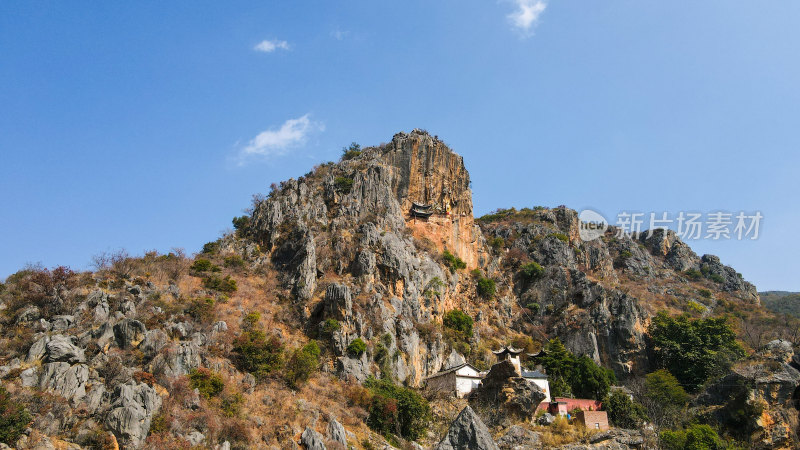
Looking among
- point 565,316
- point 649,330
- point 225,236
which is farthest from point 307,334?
point 649,330

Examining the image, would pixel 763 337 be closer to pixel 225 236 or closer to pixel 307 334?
pixel 307 334

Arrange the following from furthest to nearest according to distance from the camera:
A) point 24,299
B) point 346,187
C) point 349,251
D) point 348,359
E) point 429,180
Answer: point 429,180
point 346,187
point 349,251
point 348,359
point 24,299

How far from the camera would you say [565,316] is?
6481cm

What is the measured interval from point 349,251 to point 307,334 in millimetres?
10657

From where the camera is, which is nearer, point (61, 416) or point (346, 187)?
point (61, 416)

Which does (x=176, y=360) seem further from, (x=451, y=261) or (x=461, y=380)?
(x=451, y=261)

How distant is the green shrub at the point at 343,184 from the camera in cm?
6116

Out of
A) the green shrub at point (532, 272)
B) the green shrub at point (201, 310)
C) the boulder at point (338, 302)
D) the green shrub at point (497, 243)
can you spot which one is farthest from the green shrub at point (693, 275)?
the green shrub at point (201, 310)

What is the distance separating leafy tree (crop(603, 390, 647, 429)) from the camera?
42812mm

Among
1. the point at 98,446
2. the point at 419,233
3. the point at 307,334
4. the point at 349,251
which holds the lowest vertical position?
the point at 98,446

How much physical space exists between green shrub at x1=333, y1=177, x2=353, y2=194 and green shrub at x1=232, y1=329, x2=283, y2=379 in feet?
84.2

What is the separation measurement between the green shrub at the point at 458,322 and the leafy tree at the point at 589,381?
1160 cm

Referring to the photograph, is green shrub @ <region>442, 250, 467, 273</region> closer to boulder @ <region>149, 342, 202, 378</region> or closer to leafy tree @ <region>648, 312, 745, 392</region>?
leafy tree @ <region>648, 312, 745, 392</region>

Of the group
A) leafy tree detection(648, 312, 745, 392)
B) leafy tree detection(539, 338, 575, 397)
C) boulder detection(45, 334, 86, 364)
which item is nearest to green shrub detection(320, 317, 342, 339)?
boulder detection(45, 334, 86, 364)
